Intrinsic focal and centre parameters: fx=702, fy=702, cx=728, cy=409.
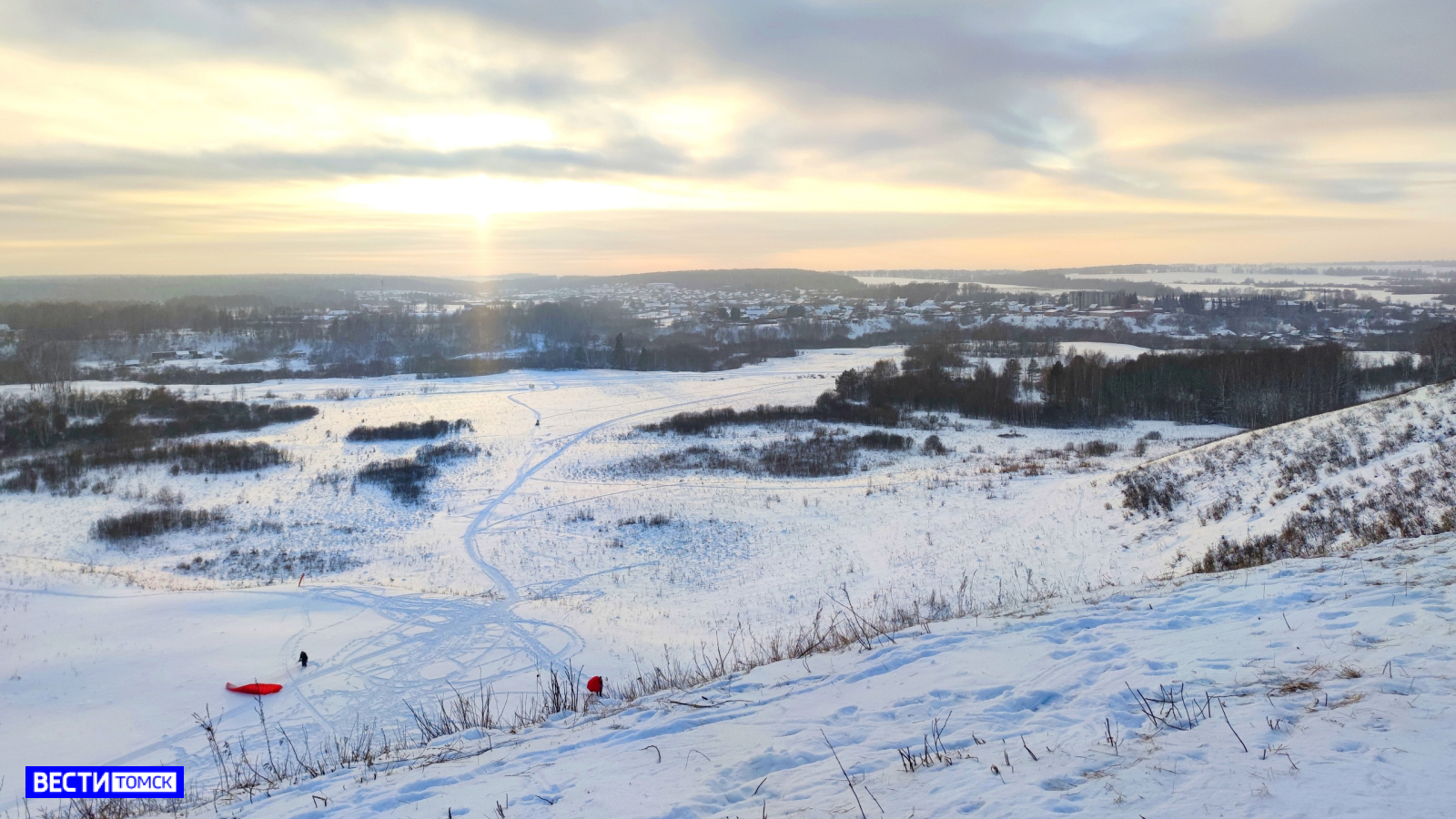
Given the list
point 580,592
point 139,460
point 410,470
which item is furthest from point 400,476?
point 580,592

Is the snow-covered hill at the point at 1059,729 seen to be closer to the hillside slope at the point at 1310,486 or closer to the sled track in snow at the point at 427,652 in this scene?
the hillside slope at the point at 1310,486

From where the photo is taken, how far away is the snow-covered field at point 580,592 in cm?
512

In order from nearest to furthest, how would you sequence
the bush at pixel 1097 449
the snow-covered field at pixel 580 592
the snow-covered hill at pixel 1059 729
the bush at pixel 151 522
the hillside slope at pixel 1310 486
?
the snow-covered hill at pixel 1059 729
the snow-covered field at pixel 580 592
the hillside slope at pixel 1310 486
the bush at pixel 151 522
the bush at pixel 1097 449

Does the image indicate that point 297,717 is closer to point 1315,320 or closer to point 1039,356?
point 1039,356

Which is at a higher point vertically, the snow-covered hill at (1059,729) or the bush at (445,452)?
the snow-covered hill at (1059,729)

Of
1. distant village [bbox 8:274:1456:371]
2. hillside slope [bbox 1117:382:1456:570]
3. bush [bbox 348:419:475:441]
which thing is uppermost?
distant village [bbox 8:274:1456:371]

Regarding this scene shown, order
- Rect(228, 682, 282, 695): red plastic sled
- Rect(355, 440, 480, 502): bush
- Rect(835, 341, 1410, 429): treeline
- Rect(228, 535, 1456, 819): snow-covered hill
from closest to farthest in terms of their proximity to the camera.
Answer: Rect(228, 535, 1456, 819): snow-covered hill
Rect(228, 682, 282, 695): red plastic sled
Rect(355, 440, 480, 502): bush
Rect(835, 341, 1410, 429): treeline

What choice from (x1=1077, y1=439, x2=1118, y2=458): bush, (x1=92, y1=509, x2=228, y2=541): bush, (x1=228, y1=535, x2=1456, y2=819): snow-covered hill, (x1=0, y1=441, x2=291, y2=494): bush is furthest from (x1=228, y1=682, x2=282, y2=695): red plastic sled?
(x1=1077, y1=439, x2=1118, y2=458): bush

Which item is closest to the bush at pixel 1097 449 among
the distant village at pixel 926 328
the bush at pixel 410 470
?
the bush at pixel 410 470

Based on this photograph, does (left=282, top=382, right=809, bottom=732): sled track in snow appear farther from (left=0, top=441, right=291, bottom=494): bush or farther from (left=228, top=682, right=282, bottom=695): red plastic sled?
(left=0, top=441, right=291, bottom=494): bush

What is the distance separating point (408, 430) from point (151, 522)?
17036 millimetres

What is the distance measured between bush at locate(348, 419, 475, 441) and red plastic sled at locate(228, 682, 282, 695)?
2921cm

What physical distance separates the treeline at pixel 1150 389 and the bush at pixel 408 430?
26.0 m

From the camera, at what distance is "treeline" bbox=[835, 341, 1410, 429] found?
1677 inches
